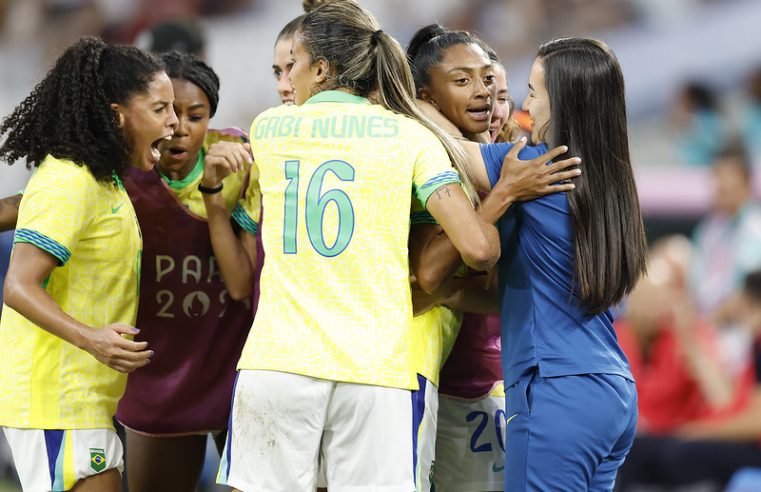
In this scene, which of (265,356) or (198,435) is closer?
(265,356)

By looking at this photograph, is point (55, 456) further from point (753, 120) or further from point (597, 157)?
point (753, 120)

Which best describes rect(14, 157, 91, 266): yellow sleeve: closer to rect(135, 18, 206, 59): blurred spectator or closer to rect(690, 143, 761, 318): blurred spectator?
rect(135, 18, 206, 59): blurred spectator

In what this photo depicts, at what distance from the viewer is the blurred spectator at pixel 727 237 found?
834cm

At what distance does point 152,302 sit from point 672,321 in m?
4.02

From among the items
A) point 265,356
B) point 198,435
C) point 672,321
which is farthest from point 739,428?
point 265,356

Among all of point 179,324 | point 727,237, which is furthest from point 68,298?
point 727,237

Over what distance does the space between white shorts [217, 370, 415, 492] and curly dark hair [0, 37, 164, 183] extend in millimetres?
879

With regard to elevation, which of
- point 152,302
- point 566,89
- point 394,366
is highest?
point 566,89

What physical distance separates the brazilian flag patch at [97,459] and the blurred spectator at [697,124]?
23.1 ft

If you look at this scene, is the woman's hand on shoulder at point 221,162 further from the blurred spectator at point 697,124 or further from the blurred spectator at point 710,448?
the blurred spectator at point 697,124

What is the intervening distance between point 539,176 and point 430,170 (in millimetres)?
330

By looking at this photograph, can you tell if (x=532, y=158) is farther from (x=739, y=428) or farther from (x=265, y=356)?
(x=739, y=428)

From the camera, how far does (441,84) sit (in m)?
3.82

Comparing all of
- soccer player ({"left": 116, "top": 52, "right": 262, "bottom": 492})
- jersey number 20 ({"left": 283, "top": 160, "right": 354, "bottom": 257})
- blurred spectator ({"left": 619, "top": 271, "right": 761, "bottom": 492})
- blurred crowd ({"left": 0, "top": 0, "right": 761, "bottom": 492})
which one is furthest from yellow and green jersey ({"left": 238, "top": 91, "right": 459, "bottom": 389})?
blurred spectator ({"left": 619, "top": 271, "right": 761, "bottom": 492})
